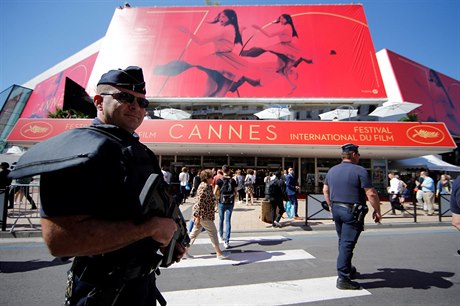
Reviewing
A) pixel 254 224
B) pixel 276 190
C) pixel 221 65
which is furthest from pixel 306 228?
pixel 221 65

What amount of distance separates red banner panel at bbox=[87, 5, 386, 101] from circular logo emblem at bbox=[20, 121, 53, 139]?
27.3 ft

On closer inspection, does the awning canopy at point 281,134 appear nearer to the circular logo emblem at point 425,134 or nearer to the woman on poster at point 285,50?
the circular logo emblem at point 425,134

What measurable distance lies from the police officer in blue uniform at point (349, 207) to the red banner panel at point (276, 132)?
10.9 m

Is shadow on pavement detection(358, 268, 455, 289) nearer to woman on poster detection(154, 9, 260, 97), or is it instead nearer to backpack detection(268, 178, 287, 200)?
backpack detection(268, 178, 287, 200)

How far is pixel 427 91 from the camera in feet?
89.4

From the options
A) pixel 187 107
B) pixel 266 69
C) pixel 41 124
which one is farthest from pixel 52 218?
pixel 187 107

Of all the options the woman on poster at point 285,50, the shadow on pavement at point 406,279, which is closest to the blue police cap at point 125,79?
the shadow on pavement at point 406,279

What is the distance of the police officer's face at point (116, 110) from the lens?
1489 millimetres

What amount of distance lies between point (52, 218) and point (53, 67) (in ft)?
158

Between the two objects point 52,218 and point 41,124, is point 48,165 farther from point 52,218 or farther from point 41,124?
point 41,124

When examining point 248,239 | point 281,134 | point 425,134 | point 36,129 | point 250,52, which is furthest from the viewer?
point 250,52

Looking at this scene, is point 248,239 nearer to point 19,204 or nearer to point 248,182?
point 248,182

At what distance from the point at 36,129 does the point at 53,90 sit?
19776mm

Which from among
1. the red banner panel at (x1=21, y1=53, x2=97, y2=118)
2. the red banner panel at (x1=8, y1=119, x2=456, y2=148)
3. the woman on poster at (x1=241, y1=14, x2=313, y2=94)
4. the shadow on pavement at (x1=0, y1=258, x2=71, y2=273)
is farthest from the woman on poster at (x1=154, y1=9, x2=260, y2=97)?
the shadow on pavement at (x1=0, y1=258, x2=71, y2=273)
